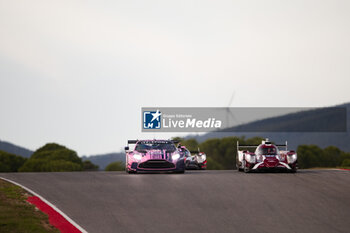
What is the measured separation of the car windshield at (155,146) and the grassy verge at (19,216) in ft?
24.2

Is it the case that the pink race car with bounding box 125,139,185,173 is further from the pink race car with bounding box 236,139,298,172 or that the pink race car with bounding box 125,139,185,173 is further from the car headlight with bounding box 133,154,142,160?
the pink race car with bounding box 236,139,298,172

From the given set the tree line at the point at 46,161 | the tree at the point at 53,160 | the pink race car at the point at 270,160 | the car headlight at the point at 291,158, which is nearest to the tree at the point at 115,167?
the tree line at the point at 46,161

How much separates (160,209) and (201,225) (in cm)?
207

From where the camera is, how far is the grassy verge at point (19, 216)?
1080cm

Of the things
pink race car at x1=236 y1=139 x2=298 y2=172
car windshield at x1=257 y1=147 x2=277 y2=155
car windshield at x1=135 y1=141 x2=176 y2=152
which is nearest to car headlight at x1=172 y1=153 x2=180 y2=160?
car windshield at x1=135 y1=141 x2=176 y2=152

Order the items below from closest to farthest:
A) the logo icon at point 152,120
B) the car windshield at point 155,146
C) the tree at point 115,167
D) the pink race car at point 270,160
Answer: the car windshield at point 155,146, the pink race car at point 270,160, the logo icon at point 152,120, the tree at point 115,167

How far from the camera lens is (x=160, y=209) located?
13.1 m

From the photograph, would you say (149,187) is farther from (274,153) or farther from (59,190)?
(274,153)

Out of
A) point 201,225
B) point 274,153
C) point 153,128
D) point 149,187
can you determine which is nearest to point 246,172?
point 274,153

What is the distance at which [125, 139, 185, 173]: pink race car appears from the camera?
2122 cm

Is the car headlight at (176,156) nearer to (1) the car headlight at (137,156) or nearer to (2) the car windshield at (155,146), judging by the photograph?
(2) the car windshield at (155,146)

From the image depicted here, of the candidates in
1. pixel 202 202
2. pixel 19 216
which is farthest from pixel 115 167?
pixel 19 216

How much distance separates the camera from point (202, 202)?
46.4ft

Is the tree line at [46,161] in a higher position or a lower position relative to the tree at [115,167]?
higher
